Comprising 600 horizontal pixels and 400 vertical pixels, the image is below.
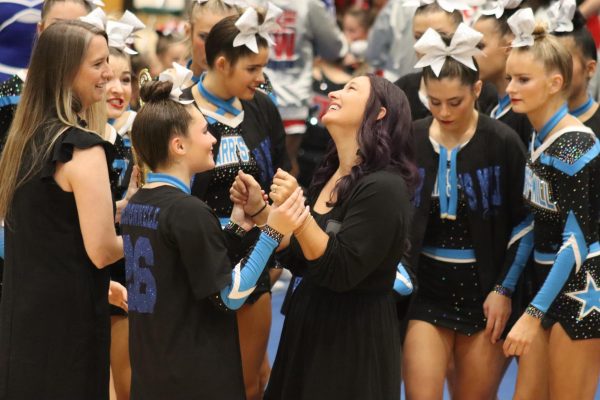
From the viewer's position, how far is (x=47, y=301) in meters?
3.28

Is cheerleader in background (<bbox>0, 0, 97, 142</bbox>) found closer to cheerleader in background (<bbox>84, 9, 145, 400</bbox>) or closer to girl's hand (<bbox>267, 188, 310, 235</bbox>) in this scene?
cheerleader in background (<bbox>84, 9, 145, 400</bbox>)

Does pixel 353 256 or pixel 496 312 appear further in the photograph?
pixel 496 312

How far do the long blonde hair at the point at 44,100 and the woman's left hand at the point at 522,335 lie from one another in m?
1.84

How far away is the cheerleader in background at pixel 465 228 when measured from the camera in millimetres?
4160

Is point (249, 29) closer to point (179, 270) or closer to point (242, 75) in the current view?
point (242, 75)

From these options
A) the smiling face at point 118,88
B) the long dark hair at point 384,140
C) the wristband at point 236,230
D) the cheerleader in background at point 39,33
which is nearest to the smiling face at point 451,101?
the long dark hair at point 384,140

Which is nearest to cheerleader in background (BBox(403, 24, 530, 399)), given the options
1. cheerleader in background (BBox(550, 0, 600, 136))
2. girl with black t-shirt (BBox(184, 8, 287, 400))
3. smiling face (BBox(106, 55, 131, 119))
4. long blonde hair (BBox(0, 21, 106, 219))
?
cheerleader in background (BBox(550, 0, 600, 136))

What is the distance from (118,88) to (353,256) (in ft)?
5.36

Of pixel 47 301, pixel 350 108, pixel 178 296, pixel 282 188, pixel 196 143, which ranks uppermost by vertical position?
pixel 350 108

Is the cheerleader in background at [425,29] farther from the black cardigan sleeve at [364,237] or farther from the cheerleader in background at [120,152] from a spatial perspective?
the black cardigan sleeve at [364,237]

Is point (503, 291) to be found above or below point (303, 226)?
below

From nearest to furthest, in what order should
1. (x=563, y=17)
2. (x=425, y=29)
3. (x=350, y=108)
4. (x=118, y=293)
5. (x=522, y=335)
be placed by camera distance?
(x=350, y=108)
(x=118, y=293)
(x=522, y=335)
(x=563, y=17)
(x=425, y=29)

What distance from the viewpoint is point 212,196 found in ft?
14.1

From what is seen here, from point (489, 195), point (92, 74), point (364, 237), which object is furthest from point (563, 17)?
point (92, 74)
